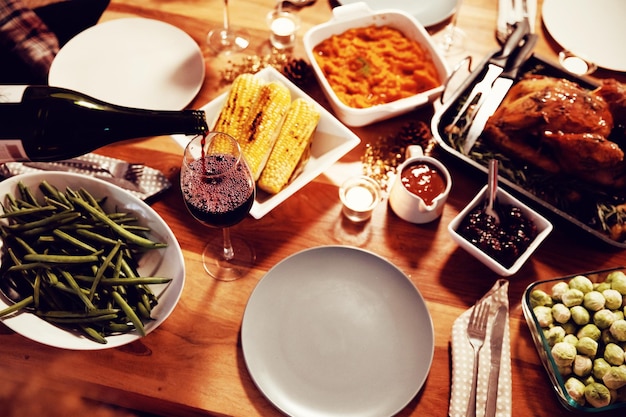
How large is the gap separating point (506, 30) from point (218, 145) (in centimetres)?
112

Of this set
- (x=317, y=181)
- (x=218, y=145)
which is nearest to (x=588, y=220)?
(x=317, y=181)

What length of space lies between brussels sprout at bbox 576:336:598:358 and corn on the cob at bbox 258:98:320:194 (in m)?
0.76

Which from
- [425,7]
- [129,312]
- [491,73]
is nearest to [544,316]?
[491,73]

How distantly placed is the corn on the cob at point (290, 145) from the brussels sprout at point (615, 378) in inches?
32.4

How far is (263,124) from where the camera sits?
1.42 metres

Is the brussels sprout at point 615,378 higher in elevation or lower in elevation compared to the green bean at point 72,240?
lower

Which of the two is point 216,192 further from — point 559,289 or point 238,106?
point 559,289

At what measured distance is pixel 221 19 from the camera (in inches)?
71.9

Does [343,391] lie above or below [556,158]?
below

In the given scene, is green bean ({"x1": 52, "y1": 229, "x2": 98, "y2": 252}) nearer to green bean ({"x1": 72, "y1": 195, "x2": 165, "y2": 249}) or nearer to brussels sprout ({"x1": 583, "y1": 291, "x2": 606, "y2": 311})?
green bean ({"x1": 72, "y1": 195, "x2": 165, "y2": 249})

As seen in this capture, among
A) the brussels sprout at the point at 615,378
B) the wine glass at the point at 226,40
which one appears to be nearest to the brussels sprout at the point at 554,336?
the brussels sprout at the point at 615,378

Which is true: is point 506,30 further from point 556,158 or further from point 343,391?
point 343,391

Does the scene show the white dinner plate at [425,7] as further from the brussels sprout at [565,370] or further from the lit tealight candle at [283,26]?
the brussels sprout at [565,370]

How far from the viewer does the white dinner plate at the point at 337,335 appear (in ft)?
3.88
